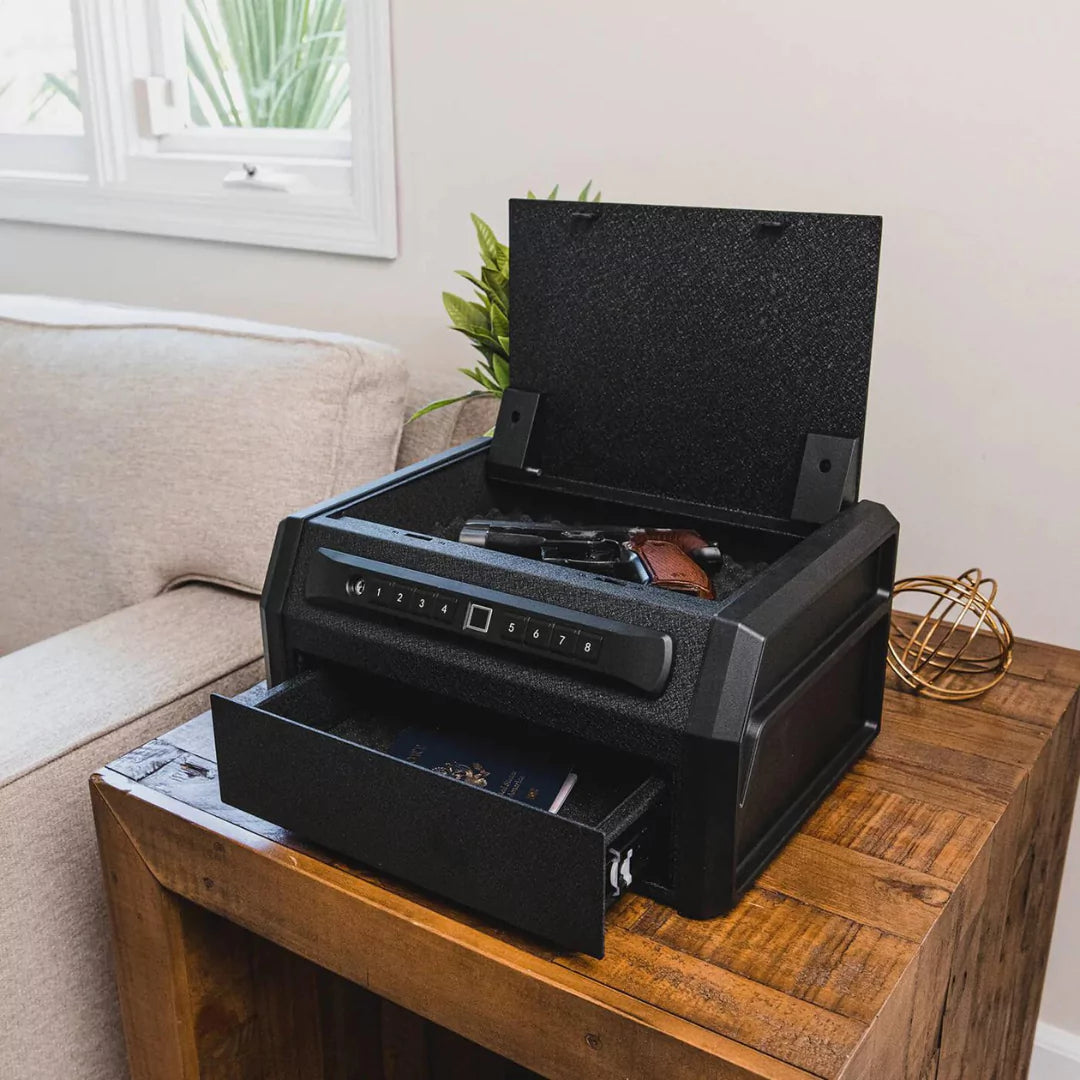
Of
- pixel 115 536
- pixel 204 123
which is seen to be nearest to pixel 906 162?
pixel 115 536

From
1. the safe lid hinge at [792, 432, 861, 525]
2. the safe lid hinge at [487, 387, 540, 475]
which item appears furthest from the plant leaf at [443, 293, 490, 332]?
the safe lid hinge at [792, 432, 861, 525]

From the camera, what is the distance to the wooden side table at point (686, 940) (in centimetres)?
71

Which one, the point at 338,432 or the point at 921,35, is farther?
the point at 338,432

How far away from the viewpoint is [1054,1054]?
1.42 m

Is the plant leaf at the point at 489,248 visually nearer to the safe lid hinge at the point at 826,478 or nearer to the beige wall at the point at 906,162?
the beige wall at the point at 906,162

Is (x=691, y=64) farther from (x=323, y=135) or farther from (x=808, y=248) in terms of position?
(x=323, y=135)

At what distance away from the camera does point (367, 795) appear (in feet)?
2.56

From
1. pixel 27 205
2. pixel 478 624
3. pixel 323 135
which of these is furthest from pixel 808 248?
pixel 27 205

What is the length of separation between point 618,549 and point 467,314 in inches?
18.3

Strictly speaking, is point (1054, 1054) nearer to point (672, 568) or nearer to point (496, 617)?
point (672, 568)

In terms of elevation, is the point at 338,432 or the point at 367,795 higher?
the point at 338,432

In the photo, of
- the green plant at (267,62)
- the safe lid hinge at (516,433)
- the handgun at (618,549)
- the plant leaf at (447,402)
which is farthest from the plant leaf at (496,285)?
the green plant at (267,62)

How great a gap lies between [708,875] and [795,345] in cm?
41

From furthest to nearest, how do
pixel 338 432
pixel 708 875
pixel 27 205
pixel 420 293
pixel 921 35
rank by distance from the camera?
pixel 27 205, pixel 420 293, pixel 338 432, pixel 921 35, pixel 708 875
